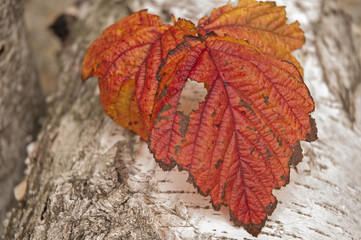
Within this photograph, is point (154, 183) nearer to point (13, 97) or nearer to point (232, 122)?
point (232, 122)

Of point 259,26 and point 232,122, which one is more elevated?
point 259,26

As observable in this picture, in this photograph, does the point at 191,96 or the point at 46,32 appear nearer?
the point at 191,96

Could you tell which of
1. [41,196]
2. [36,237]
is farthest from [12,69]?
[36,237]

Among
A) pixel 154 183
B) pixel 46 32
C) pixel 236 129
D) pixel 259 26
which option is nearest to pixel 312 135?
pixel 236 129

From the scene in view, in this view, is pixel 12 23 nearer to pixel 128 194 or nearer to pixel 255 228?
pixel 128 194

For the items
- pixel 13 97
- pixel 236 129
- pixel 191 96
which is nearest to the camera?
pixel 236 129

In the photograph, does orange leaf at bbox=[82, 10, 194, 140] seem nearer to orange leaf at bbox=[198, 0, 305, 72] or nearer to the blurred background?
orange leaf at bbox=[198, 0, 305, 72]

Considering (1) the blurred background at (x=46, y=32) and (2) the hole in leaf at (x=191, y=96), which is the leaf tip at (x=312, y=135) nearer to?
(2) the hole in leaf at (x=191, y=96)
